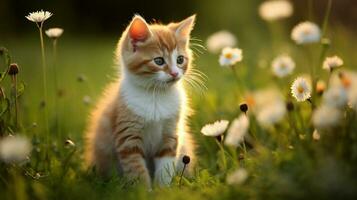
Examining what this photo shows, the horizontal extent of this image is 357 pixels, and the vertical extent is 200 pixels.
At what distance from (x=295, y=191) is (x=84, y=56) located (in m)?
6.39

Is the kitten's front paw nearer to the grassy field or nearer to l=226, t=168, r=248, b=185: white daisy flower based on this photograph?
the grassy field

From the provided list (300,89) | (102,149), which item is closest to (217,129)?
(300,89)

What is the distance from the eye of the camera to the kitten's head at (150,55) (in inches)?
119

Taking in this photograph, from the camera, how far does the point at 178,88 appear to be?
3.24 metres

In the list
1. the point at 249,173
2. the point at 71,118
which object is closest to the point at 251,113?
the point at 249,173

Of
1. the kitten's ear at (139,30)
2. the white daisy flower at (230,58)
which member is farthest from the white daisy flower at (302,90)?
the kitten's ear at (139,30)

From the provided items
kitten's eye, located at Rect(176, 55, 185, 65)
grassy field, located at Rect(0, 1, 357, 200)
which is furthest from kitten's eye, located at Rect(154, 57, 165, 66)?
grassy field, located at Rect(0, 1, 357, 200)

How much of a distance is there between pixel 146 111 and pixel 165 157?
0.90ft

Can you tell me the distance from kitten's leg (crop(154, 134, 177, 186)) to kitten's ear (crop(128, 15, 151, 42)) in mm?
557

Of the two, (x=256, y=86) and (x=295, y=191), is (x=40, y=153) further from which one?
(x=256, y=86)

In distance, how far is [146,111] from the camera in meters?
3.02

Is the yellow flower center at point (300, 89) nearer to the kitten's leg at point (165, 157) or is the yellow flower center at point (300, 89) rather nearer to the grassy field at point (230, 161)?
the grassy field at point (230, 161)

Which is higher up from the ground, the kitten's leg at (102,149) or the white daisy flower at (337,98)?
the kitten's leg at (102,149)

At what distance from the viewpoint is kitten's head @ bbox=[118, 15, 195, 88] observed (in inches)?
119
